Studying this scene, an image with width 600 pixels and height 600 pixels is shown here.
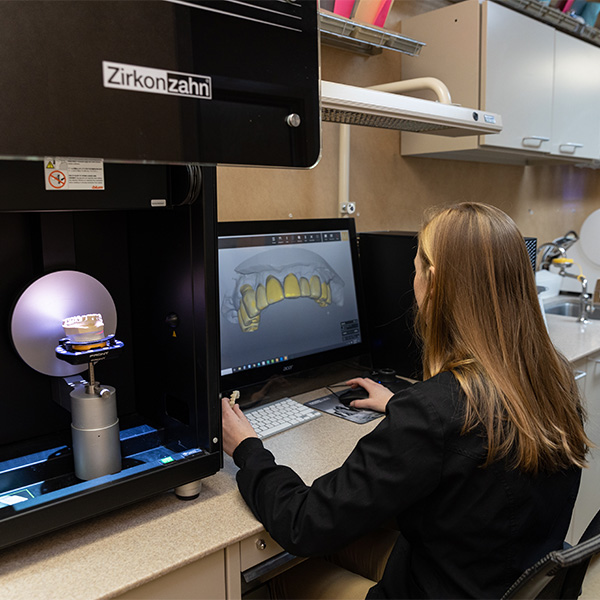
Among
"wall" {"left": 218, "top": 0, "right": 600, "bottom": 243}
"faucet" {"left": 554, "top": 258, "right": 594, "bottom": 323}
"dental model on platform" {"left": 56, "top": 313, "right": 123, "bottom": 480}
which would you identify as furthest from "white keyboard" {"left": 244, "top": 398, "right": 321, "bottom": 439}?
"faucet" {"left": 554, "top": 258, "right": 594, "bottom": 323}

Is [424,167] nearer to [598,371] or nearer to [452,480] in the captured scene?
[598,371]

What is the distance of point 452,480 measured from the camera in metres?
0.94

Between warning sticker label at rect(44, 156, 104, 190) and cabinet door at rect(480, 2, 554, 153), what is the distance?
1540mm

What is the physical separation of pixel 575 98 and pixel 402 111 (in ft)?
5.10

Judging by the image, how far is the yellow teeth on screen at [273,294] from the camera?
61.2 inches

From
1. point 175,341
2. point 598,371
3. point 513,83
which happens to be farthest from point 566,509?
point 513,83

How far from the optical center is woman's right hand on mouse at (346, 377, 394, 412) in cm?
157

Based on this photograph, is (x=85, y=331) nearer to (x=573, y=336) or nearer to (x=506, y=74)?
(x=506, y=74)

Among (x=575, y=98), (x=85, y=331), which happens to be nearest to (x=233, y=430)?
(x=85, y=331)

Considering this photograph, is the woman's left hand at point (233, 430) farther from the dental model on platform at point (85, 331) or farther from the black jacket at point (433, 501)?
the dental model on platform at point (85, 331)

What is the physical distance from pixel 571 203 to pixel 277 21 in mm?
3192

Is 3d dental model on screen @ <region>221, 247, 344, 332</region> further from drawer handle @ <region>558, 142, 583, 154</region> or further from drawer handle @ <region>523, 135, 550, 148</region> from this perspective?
drawer handle @ <region>558, 142, 583, 154</region>

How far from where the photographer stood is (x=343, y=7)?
170 cm

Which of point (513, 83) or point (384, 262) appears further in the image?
point (513, 83)
